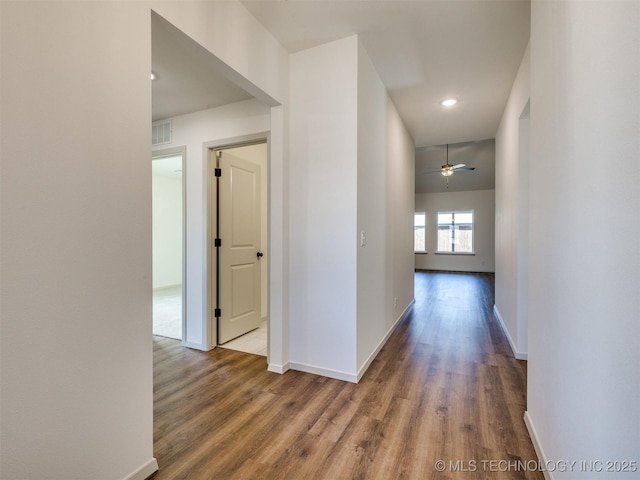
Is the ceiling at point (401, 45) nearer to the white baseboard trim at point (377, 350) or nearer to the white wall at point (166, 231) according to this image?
the white baseboard trim at point (377, 350)

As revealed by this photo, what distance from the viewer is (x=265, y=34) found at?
2340 mm

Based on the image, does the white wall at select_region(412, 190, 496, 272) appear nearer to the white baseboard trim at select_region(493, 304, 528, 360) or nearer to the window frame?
the window frame

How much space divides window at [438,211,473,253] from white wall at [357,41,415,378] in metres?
6.44

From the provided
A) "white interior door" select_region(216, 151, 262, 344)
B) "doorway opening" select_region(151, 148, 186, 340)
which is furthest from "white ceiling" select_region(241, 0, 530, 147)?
"doorway opening" select_region(151, 148, 186, 340)

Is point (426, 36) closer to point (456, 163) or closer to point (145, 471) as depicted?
point (145, 471)

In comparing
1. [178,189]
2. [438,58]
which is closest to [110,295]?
[438,58]

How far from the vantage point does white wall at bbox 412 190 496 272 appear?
31.4ft

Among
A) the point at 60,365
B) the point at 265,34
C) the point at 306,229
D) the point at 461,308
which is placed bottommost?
the point at 461,308

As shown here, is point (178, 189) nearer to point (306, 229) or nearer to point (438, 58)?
point (306, 229)

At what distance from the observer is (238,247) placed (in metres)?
3.54

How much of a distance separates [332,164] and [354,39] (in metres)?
1.00

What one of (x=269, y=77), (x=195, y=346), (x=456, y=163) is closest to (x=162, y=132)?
(x=269, y=77)

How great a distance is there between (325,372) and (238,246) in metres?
1.75

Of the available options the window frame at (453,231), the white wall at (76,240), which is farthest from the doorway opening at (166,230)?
the window frame at (453,231)
